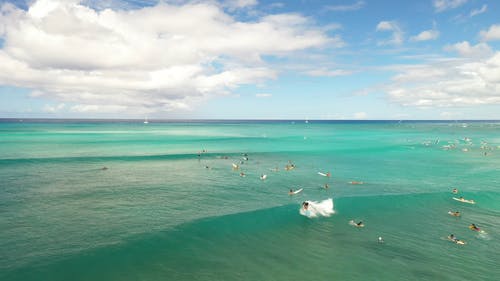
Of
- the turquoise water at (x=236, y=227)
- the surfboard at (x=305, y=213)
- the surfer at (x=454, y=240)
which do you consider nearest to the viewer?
the turquoise water at (x=236, y=227)

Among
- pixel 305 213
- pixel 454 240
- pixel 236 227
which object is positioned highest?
pixel 305 213

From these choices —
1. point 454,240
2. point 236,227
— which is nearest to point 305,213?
point 236,227

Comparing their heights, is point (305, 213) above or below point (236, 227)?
above

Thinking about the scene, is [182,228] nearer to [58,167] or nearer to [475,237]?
[475,237]

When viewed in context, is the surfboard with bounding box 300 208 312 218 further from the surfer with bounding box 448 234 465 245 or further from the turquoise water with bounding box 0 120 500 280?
the surfer with bounding box 448 234 465 245

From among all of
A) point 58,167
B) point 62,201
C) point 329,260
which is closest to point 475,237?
point 329,260

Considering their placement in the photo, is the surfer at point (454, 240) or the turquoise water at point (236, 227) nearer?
the turquoise water at point (236, 227)

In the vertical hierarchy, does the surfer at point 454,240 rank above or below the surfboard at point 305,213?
below

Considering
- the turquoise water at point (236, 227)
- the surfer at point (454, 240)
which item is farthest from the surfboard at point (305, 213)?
the surfer at point (454, 240)

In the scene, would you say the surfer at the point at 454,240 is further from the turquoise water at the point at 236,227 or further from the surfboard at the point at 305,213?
the surfboard at the point at 305,213

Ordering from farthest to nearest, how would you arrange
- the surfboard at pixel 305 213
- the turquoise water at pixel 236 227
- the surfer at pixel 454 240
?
the surfboard at pixel 305 213, the surfer at pixel 454 240, the turquoise water at pixel 236 227

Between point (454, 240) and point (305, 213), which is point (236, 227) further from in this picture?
point (454, 240)
